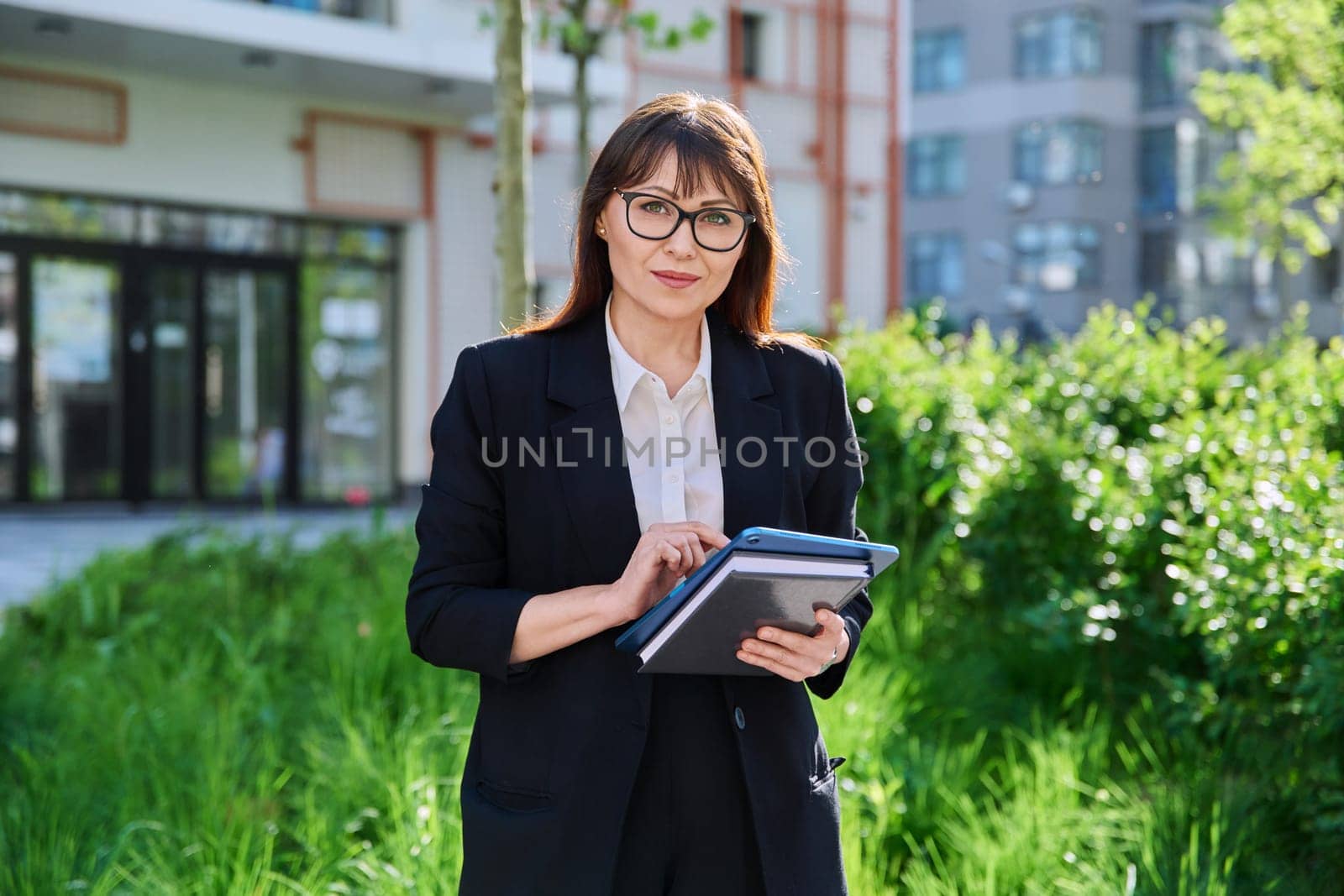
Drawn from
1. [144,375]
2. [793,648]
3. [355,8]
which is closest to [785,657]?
[793,648]

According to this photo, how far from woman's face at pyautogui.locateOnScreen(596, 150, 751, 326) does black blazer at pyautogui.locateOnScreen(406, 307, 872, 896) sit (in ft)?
0.39

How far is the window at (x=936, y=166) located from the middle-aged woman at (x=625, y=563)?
137ft

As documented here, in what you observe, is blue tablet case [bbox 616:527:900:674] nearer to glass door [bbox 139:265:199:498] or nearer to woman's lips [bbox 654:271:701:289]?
woman's lips [bbox 654:271:701:289]

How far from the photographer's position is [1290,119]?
13.4 m

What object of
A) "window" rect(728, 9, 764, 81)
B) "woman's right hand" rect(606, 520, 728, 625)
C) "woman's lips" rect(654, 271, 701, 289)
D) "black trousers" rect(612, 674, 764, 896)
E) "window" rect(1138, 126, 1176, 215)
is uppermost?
"window" rect(1138, 126, 1176, 215)

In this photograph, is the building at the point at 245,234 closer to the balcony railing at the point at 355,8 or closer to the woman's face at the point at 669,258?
the balcony railing at the point at 355,8

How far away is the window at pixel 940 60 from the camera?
140 feet

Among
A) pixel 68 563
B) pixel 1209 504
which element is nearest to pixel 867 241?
pixel 68 563

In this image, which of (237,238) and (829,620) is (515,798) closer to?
(829,620)

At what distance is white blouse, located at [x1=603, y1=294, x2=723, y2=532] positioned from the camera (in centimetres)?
196

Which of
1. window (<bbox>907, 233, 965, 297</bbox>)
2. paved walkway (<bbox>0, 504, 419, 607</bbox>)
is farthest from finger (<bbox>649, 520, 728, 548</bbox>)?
window (<bbox>907, 233, 965, 297</bbox>)

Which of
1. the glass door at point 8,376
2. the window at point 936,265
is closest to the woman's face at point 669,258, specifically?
the glass door at point 8,376

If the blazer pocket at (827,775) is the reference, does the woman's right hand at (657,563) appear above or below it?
above

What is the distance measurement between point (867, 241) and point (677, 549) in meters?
20.9
